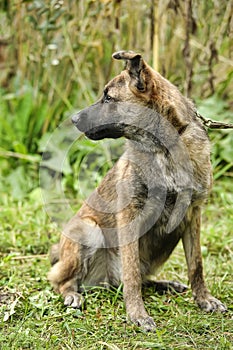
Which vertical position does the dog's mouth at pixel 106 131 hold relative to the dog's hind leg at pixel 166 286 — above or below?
above

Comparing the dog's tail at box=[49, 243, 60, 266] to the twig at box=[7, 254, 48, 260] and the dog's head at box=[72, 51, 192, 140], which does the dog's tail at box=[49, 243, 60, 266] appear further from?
the dog's head at box=[72, 51, 192, 140]

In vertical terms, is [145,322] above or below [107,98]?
below

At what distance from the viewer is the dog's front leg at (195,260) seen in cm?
430

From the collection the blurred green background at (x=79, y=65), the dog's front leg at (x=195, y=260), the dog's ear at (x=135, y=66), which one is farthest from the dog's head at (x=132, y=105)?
the blurred green background at (x=79, y=65)

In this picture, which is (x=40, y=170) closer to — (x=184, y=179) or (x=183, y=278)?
(x=183, y=278)

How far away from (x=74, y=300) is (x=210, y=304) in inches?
37.6

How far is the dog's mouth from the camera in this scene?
4230 mm

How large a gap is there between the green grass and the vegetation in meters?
0.02

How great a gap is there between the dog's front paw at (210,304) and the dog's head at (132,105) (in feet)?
4.02

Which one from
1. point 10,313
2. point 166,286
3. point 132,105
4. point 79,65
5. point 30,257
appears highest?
point 132,105

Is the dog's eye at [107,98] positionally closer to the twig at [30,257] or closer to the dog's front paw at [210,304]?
the dog's front paw at [210,304]

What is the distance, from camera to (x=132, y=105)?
4.13 metres

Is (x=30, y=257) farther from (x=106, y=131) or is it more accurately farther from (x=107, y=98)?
(x=107, y=98)

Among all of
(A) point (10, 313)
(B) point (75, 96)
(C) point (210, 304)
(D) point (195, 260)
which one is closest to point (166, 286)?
(D) point (195, 260)
